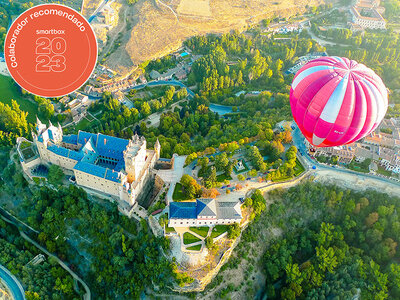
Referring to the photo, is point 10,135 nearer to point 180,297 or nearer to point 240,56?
point 180,297

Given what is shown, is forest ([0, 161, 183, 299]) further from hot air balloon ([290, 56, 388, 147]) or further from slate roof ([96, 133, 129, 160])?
hot air balloon ([290, 56, 388, 147])

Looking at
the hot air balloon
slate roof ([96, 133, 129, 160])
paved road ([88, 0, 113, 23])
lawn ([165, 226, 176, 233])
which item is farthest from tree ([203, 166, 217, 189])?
paved road ([88, 0, 113, 23])

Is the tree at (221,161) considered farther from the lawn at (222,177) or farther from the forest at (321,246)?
the forest at (321,246)

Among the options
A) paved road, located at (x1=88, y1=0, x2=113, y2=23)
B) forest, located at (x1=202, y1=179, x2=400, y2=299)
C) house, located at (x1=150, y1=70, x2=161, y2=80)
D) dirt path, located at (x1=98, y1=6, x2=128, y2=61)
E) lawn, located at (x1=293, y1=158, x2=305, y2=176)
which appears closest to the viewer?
forest, located at (x1=202, y1=179, x2=400, y2=299)

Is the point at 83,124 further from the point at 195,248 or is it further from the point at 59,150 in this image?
the point at 195,248

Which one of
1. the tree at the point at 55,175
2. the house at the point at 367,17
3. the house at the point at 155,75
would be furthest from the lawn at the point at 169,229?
the house at the point at 367,17

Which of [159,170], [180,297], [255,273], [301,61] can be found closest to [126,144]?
[159,170]
